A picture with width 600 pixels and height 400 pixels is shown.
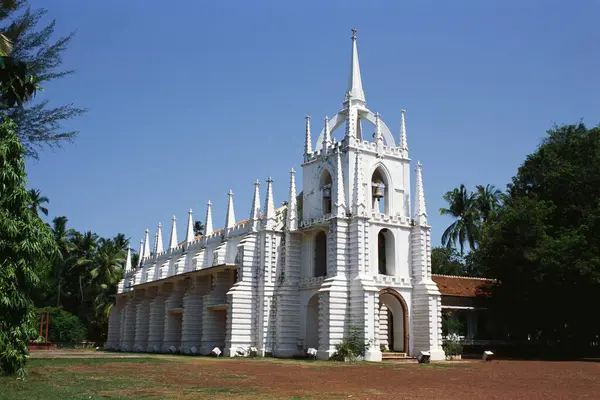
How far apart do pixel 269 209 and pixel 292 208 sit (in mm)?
1549

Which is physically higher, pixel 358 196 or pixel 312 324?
pixel 358 196

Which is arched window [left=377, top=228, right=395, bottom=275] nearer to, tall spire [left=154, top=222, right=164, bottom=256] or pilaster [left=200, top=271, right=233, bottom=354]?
pilaster [left=200, top=271, right=233, bottom=354]

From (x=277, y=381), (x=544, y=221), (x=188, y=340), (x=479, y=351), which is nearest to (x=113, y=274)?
(x=188, y=340)

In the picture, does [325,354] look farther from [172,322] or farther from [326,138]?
[172,322]

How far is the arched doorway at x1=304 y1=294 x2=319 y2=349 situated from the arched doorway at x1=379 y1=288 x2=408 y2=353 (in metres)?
4.16

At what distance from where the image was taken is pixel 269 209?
42.8 m

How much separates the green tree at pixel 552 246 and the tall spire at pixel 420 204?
603cm

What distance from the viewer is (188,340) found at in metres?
47.1

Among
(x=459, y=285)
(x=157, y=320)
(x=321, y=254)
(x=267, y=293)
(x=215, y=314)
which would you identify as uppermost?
(x=321, y=254)

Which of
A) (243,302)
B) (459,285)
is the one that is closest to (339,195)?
(243,302)

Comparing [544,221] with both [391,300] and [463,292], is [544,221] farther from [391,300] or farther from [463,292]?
[391,300]

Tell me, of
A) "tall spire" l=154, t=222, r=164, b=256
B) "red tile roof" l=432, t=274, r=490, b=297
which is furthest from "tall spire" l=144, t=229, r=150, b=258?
"red tile roof" l=432, t=274, r=490, b=297

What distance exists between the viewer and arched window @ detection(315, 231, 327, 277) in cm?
4266

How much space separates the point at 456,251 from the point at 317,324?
3138cm
